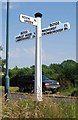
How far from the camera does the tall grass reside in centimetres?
768

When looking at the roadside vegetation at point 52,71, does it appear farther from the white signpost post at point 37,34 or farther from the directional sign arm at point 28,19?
the directional sign arm at point 28,19

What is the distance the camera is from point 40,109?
7.96 meters

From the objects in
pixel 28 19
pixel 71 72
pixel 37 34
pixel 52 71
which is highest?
pixel 28 19

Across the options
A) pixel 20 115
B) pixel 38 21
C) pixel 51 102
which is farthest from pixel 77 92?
pixel 38 21

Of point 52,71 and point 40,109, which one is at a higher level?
point 52,71

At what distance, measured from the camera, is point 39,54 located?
11.6 metres

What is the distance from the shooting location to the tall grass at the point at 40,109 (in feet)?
25.2

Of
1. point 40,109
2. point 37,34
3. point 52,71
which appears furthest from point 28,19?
point 52,71

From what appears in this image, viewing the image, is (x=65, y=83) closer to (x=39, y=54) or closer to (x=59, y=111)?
(x=59, y=111)

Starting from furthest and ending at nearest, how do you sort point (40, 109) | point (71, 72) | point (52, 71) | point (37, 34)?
point (52, 71) < point (71, 72) < point (37, 34) < point (40, 109)

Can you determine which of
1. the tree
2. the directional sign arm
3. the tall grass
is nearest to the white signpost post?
the directional sign arm

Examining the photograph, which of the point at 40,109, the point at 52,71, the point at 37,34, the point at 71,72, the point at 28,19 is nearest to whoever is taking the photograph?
the point at 40,109

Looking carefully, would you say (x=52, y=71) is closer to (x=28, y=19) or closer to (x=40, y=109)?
(x=28, y=19)

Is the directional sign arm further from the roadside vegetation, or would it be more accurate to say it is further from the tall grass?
the roadside vegetation
